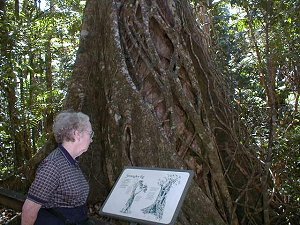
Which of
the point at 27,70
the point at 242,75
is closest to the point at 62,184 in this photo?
the point at 242,75

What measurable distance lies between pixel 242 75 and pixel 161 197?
15.3ft

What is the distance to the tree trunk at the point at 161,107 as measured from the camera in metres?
3.59

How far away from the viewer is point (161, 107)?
13.5 feet

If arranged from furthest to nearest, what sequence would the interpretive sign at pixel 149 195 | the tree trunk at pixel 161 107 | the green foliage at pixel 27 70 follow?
A: the green foliage at pixel 27 70, the tree trunk at pixel 161 107, the interpretive sign at pixel 149 195

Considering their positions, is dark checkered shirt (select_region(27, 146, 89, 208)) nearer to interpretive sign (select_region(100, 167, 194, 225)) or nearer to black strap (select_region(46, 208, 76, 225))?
black strap (select_region(46, 208, 76, 225))

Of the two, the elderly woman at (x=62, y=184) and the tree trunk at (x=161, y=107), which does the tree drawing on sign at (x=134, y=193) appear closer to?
the elderly woman at (x=62, y=184)

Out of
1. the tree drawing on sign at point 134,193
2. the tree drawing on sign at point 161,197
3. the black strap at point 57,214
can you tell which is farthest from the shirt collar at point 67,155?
the tree drawing on sign at point 161,197

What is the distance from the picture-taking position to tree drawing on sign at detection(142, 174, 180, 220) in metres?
2.40

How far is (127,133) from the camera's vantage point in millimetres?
3650

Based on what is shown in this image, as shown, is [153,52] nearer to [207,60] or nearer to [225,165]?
[207,60]

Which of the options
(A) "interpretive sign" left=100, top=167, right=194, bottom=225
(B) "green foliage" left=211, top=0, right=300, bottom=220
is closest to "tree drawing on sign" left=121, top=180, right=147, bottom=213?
(A) "interpretive sign" left=100, top=167, right=194, bottom=225

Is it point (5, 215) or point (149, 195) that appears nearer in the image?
point (149, 195)

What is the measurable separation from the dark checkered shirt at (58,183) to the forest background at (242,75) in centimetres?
234

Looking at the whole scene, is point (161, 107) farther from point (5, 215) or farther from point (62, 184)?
point (5, 215)
